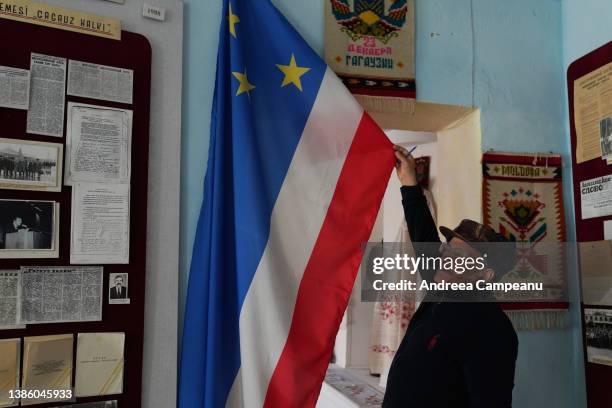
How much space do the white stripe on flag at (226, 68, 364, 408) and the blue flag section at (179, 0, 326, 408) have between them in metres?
0.03

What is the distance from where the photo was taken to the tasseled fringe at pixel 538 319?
1808 millimetres

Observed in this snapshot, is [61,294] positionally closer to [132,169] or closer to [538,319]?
[132,169]

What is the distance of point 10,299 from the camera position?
1.24m

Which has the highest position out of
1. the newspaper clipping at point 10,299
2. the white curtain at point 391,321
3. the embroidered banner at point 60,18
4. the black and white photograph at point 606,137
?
the embroidered banner at point 60,18

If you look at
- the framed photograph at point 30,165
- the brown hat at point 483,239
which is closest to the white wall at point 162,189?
the framed photograph at point 30,165

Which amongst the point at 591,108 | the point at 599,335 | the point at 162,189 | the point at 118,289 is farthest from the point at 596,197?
the point at 118,289

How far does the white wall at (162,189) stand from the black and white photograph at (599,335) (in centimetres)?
138

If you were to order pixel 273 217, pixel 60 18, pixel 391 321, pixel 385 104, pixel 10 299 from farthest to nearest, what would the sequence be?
pixel 391 321 → pixel 385 104 → pixel 273 217 → pixel 60 18 → pixel 10 299

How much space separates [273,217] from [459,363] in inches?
25.0

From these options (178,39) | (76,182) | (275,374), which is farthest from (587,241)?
(76,182)

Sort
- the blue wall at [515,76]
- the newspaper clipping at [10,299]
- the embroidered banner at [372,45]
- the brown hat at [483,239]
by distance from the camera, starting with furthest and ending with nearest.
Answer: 1. the blue wall at [515,76]
2. the embroidered banner at [372,45]
3. the brown hat at [483,239]
4. the newspaper clipping at [10,299]

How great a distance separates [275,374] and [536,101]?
1378 mm

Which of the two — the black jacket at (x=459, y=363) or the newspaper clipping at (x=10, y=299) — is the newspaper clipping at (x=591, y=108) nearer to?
the black jacket at (x=459, y=363)

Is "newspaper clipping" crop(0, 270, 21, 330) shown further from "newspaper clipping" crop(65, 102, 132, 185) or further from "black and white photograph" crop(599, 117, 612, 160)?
"black and white photograph" crop(599, 117, 612, 160)
